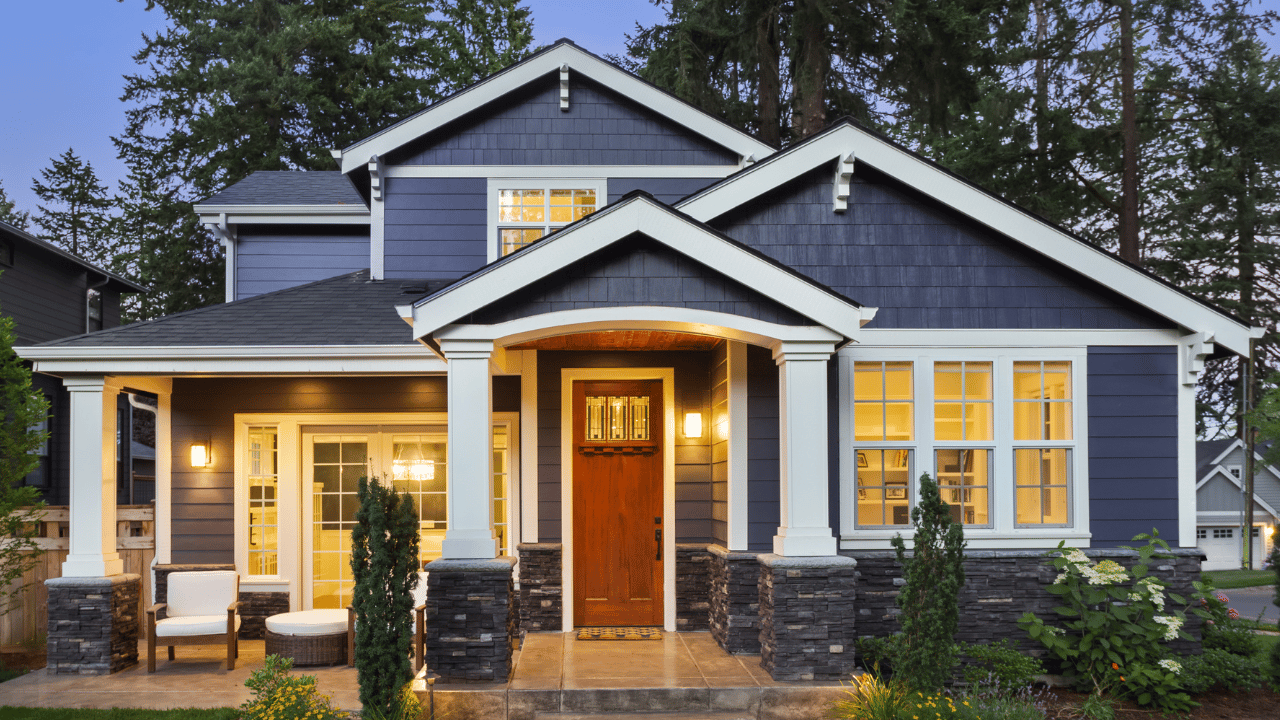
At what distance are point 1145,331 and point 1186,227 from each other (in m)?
14.7

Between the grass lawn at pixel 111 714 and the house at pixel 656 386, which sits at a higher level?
the house at pixel 656 386

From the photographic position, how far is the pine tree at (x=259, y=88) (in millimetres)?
18188

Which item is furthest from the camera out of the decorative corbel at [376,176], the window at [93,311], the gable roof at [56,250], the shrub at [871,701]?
the window at [93,311]

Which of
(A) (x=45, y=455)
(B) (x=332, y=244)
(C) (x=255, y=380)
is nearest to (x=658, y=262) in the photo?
(C) (x=255, y=380)

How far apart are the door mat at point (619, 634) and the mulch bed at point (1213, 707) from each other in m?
3.10

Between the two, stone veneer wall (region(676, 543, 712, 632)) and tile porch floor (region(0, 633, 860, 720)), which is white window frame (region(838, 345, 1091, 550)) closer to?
stone veneer wall (region(676, 543, 712, 632))

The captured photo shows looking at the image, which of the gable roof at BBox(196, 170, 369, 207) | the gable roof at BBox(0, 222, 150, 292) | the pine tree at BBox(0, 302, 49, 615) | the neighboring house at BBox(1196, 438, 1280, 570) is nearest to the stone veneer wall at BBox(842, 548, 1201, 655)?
the gable roof at BBox(196, 170, 369, 207)

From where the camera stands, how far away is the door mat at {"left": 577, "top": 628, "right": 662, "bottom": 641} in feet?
24.8

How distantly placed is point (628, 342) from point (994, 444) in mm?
3124

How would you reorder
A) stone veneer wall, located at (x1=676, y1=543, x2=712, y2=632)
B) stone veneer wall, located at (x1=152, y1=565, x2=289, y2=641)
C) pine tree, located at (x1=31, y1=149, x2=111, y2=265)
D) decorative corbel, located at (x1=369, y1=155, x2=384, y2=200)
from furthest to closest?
pine tree, located at (x1=31, y1=149, x2=111, y2=265) < decorative corbel, located at (x1=369, y1=155, x2=384, y2=200) < stone veneer wall, located at (x1=152, y1=565, x2=289, y2=641) < stone veneer wall, located at (x1=676, y1=543, x2=712, y2=632)

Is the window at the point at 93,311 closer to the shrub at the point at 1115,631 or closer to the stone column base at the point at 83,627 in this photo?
the stone column base at the point at 83,627

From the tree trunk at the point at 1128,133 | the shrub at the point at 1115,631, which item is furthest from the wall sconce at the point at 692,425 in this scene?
Answer: the tree trunk at the point at 1128,133

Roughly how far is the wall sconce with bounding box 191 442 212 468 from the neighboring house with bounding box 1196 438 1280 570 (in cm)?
3367

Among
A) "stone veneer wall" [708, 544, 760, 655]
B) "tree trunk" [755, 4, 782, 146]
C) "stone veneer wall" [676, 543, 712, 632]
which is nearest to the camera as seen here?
"stone veneer wall" [708, 544, 760, 655]
